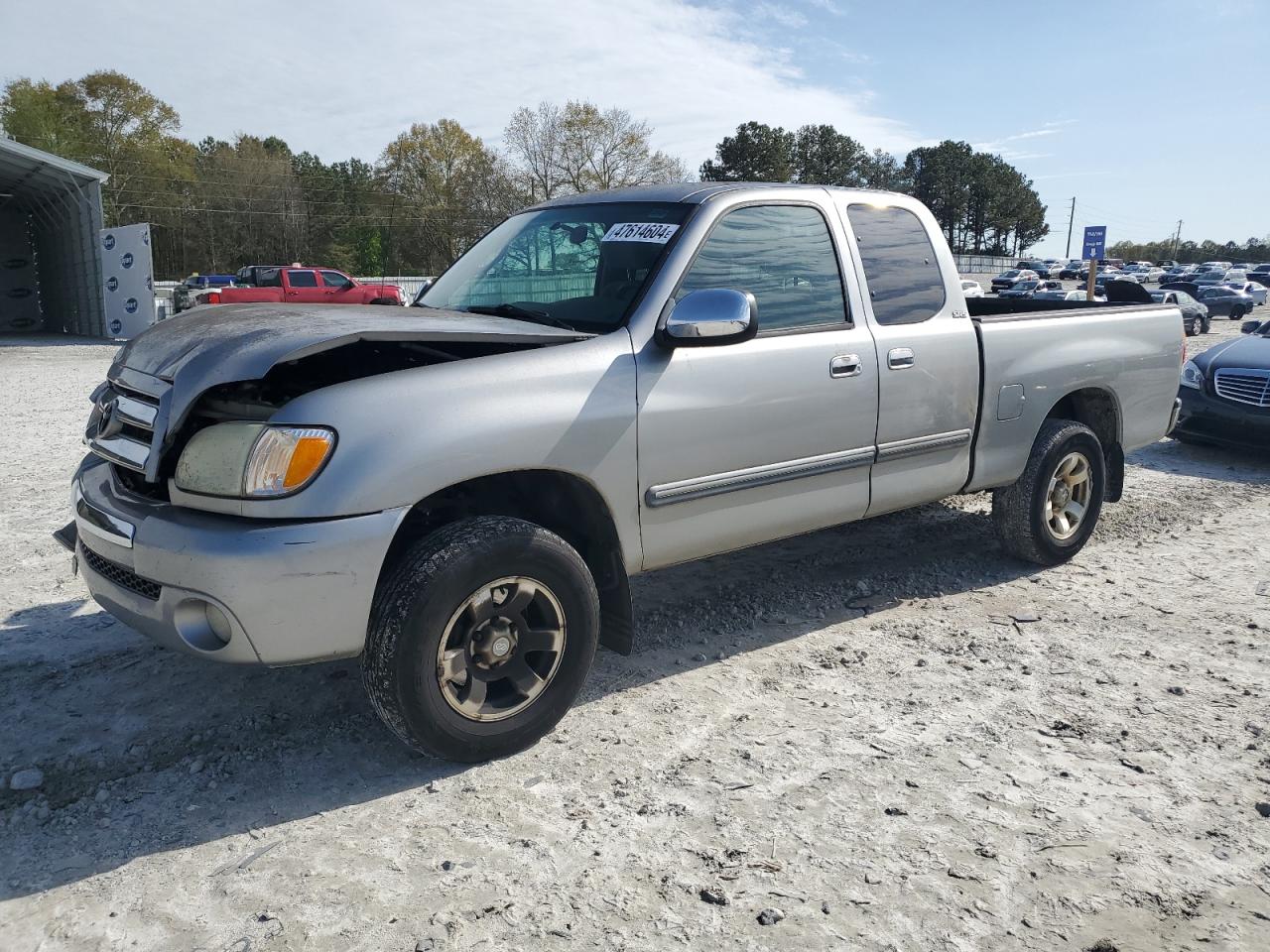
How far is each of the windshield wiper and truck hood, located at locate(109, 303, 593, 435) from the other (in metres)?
0.13

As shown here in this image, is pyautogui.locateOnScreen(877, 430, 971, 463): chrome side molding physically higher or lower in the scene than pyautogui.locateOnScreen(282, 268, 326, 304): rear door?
lower

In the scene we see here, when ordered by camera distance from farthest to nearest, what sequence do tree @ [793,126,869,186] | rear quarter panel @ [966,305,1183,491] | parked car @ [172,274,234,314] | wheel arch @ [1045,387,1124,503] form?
tree @ [793,126,869,186] < parked car @ [172,274,234,314] < wheel arch @ [1045,387,1124,503] < rear quarter panel @ [966,305,1183,491]

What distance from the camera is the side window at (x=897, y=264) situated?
4379mm

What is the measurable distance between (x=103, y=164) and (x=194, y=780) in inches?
2790

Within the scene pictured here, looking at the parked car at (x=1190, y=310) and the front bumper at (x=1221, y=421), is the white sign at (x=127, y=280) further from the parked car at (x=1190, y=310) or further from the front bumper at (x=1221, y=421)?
the parked car at (x=1190, y=310)

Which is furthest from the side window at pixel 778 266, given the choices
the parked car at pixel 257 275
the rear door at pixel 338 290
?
the parked car at pixel 257 275

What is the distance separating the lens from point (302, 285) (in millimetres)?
29016

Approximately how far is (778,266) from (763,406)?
668mm

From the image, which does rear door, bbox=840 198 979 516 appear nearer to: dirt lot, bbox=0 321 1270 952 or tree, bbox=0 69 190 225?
dirt lot, bbox=0 321 1270 952

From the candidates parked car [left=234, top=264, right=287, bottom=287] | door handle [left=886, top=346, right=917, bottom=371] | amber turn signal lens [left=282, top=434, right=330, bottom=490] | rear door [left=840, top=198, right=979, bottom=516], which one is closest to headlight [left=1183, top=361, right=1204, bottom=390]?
rear door [left=840, top=198, right=979, bottom=516]

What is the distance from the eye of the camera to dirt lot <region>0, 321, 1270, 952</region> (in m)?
2.49

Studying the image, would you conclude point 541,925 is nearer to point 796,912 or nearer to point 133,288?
point 796,912

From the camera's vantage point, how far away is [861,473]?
426cm

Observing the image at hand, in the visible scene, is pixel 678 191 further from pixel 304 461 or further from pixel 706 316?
pixel 304 461
